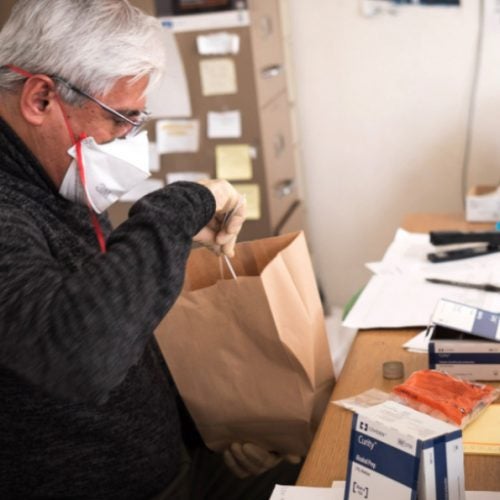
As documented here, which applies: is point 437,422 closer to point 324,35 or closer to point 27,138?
point 27,138

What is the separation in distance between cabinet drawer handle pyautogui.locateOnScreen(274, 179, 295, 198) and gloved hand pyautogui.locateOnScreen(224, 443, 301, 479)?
5.09 ft

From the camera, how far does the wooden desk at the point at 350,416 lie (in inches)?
41.1

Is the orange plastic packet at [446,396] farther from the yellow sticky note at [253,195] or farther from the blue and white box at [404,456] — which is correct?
the yellow sticky note at [253,195]

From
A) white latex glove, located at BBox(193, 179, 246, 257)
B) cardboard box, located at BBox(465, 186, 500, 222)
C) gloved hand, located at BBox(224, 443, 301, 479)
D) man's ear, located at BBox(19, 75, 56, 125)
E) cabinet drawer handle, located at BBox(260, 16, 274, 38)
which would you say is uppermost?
man's ear, located at BBox(19, 75, 56, 125)

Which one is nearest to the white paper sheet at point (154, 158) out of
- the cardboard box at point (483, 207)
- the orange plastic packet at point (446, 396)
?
the cardboard box at point (483, 207)

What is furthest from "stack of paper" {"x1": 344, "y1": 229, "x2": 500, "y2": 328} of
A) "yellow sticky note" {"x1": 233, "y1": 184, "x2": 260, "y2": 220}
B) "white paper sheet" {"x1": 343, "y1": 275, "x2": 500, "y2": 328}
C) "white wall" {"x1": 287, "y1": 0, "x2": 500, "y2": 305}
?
"white wall" {"x1": 287, "y1": 0, "x2": 500, "y2": 305}

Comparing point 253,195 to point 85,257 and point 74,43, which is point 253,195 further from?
point 74,43

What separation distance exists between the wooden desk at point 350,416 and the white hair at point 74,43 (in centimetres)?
59

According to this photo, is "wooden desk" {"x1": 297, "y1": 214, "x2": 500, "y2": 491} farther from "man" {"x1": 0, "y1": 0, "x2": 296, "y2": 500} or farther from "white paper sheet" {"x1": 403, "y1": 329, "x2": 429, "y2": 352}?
"man" {"x1": 0, "y1": 0, "x2": 296, "y2": 500}

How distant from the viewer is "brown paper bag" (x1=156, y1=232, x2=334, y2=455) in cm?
124

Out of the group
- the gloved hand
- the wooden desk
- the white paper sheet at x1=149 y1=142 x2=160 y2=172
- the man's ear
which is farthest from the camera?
the white paper sheet at x1=149 y1=142 x2=160 y2=172

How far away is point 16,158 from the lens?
3.90 feet

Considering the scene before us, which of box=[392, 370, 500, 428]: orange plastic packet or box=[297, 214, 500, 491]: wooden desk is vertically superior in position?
box=[392, 370, 500, 428]: orange plastic packet

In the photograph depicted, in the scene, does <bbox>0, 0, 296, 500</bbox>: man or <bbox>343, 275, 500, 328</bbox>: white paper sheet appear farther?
<bbox>343, 275, 500, 328</bbox>: white paper sheet
